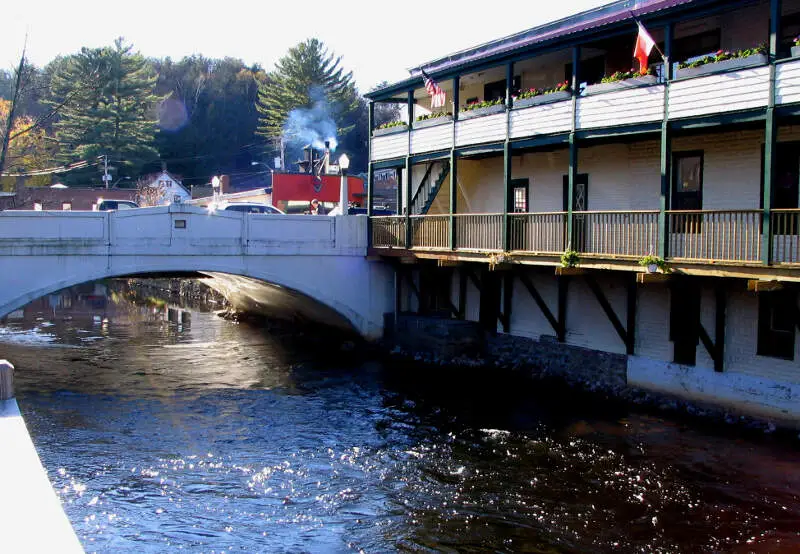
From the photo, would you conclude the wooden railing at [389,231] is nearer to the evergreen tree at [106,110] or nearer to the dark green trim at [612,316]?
the dark green trim at [612,316]

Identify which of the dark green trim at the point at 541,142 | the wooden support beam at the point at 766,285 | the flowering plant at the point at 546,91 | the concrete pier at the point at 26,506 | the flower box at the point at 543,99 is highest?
the flowering plant at the point at 546,91

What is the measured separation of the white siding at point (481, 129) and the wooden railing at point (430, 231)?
2.44 meters

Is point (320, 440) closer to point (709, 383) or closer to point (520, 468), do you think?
point (520, 468)

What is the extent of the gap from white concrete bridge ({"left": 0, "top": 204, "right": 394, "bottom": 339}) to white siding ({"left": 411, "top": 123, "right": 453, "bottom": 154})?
328cm

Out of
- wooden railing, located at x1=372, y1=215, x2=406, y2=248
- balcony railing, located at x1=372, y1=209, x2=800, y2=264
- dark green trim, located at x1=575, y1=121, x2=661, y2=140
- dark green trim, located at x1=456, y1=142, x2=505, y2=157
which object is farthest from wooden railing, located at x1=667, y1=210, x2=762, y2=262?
wooden railing, located at x1=372, y1=215, x2=406, y2=248

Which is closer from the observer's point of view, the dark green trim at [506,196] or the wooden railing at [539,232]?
the wooden railing at [539,232]

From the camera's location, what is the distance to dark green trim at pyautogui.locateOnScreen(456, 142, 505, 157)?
76.8ft

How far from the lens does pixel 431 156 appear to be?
26.3 m

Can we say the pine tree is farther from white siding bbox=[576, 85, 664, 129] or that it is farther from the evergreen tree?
white siding bbox=[576, 85, 664, 129]

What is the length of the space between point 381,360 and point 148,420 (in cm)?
941

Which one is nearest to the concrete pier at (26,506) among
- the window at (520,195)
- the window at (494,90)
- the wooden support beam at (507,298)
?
the wooden support beam at (507,298)

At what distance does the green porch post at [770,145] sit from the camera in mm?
15938

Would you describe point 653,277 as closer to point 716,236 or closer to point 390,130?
point 716,236

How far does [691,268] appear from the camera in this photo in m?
17.4
